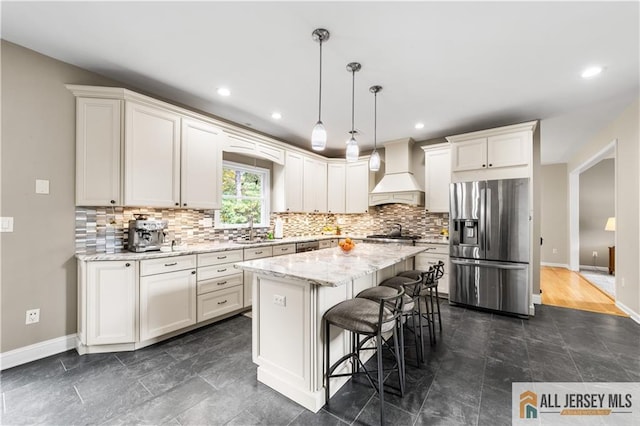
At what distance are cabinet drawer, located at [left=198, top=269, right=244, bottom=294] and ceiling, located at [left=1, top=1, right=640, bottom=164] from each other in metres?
2.14

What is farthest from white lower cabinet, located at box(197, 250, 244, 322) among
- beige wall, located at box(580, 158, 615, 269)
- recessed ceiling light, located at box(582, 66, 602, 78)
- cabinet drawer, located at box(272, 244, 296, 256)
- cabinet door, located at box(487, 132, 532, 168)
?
beige wall, located at box(580, 158, 615, 269)

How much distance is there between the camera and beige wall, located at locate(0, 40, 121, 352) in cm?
220

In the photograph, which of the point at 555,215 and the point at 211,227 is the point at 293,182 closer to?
the point at 211,227

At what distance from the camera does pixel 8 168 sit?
2191 mm

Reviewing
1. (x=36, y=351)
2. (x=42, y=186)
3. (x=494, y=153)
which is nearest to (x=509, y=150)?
(x=494, y=153)

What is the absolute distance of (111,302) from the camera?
2.38 m

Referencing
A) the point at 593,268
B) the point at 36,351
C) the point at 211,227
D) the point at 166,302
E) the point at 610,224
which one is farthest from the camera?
the point at 593,268

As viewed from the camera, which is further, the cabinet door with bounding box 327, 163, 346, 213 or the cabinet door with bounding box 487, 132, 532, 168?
the cabinet door with bounding box 327, 163, 346, 213

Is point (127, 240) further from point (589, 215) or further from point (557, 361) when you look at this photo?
point (589, 215)

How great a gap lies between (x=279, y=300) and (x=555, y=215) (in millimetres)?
7858

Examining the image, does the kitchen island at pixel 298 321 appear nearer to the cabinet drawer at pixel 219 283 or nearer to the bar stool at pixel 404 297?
the bar stool at pixel 404 297

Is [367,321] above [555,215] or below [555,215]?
below

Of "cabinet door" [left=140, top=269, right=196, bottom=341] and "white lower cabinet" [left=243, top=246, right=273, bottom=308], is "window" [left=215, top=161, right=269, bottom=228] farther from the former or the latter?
"cabinet door" [left=140, top=269, right=196, bottom=341]

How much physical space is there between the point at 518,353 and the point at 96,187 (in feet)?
13.7
